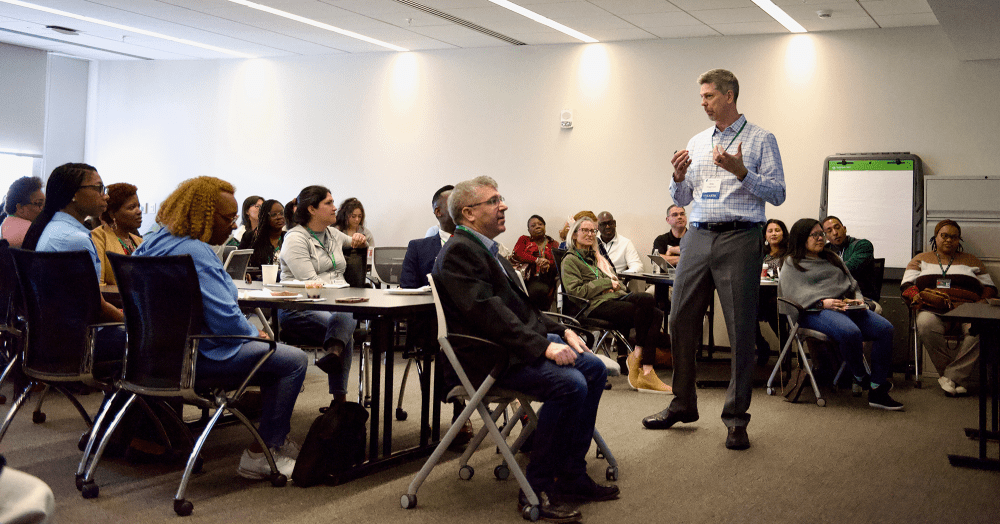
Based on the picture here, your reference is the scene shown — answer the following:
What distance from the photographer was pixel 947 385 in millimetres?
6074

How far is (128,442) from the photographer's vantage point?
12.2ft

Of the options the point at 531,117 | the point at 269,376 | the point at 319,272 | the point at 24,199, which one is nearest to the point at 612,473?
the point at 269,376

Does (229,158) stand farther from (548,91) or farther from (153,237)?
(153,237)

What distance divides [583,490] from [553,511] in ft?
0.92

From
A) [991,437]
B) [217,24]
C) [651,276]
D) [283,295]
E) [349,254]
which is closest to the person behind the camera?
[283,295]

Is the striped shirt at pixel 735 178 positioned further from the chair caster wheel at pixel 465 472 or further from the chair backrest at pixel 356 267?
the chair backrest at pixel 356 267

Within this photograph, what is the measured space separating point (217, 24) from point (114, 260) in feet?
23.0

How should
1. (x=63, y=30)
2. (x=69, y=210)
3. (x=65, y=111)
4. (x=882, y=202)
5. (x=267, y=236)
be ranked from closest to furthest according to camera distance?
(x=69, y=210)
(x=267, y=236)
(x=882, y=202)
(x=63, y=30)
(x=65, y=111)

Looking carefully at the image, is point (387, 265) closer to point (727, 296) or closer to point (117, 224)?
point (117, 224)

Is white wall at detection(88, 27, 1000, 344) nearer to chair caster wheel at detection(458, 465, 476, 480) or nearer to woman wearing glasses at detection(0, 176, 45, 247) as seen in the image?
woman wearing glasses at detection(0, 176, 45, 247)

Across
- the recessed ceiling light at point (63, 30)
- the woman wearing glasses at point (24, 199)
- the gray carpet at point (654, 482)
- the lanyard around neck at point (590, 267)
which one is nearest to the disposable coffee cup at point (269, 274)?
the gray carpet at point (654, 482)

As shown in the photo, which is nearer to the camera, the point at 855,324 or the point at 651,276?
the point at 855,324

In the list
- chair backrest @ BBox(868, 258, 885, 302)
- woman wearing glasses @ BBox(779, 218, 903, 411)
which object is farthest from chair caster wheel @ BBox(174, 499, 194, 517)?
chair backrest @ BBox(868, 258, 885, 302)

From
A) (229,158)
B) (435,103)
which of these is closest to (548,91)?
(435,103)
